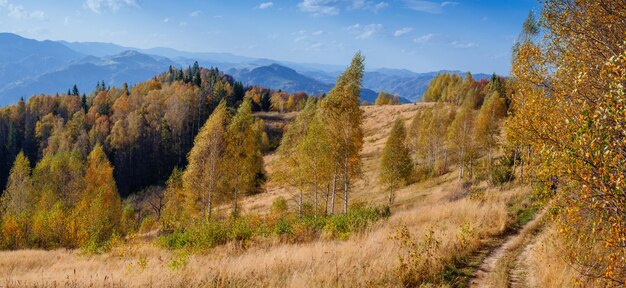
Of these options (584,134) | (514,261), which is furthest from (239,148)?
(584,134)

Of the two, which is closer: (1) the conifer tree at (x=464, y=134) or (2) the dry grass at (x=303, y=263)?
(2) the dry grass at (x=303, y=263)

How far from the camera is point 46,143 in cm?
11006

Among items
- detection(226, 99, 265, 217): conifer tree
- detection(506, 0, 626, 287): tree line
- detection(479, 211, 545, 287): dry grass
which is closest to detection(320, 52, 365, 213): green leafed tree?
detection(226, 99, 265, 217): conifer tree

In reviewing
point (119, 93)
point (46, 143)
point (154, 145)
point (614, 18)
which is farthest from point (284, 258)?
point (119, 93)

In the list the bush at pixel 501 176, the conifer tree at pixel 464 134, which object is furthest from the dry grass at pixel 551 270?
the conifer tree at pixel 464 134

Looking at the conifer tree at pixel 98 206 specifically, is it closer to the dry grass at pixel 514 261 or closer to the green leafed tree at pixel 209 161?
the green leafed tree at pixel 209 161

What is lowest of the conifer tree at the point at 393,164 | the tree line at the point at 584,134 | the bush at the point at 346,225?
the conifer tree at the point at 393,164

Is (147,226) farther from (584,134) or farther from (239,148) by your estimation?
(584,134)

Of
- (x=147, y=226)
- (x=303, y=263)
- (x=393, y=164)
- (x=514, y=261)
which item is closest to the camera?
(x=303, y=263)

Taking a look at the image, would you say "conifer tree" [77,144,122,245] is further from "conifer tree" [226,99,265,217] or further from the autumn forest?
"conifer tree" [226,99,265,217]

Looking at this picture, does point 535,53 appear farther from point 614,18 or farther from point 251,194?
point 251,194

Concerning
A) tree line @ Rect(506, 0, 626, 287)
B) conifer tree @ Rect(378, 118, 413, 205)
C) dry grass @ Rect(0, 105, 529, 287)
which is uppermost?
tree line @ Rect(506, 0, 626, 287)

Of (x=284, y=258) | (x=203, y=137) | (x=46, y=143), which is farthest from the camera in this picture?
(x=46, y=143)

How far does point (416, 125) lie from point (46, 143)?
105901 mm
